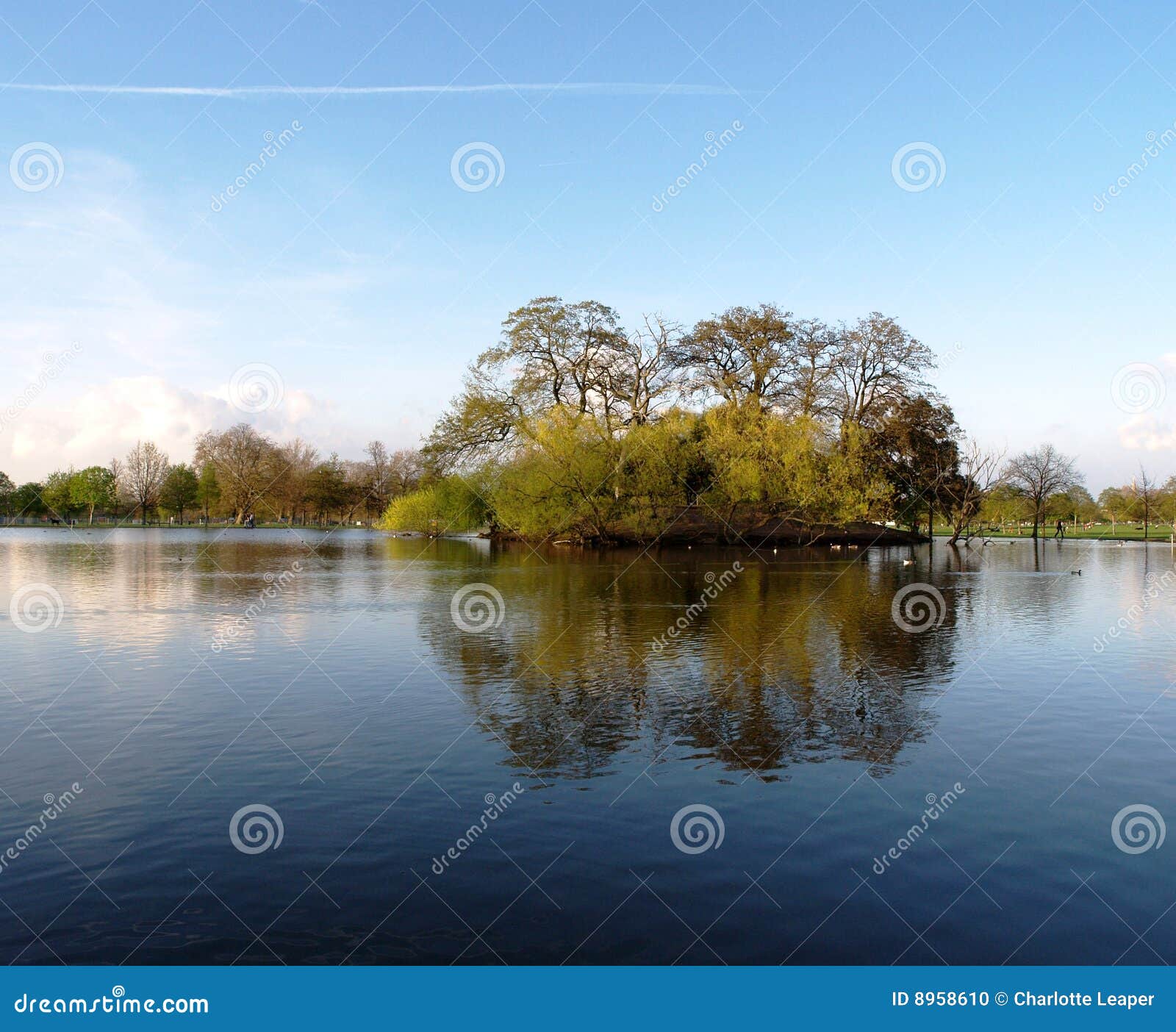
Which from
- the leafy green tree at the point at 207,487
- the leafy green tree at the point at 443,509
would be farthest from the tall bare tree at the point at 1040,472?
the leafy green tree at the point at 207,487

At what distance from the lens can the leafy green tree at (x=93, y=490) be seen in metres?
123

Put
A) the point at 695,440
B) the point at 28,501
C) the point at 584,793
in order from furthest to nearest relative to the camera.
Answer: the point at 28,501 < the point at 695,440 < the point at 584,793

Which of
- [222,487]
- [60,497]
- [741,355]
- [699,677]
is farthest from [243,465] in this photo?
[699,677]

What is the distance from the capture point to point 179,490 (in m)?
128

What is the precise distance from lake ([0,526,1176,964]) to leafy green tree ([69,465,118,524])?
374 ft

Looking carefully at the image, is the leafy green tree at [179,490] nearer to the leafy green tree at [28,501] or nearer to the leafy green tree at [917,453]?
the leafy green tree at [28,501]

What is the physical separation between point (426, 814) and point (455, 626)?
541 inches

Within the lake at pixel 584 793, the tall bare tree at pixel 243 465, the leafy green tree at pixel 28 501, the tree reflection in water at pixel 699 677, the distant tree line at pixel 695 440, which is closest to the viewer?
the lake at pixel 584 793

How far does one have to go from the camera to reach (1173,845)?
8.70m

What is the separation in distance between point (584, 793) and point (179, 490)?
131187 millimetres

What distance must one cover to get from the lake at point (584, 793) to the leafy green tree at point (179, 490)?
375 feet

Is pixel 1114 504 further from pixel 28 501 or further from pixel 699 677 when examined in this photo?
pixel 28 501

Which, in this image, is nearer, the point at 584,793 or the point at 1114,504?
the point at 584,793
